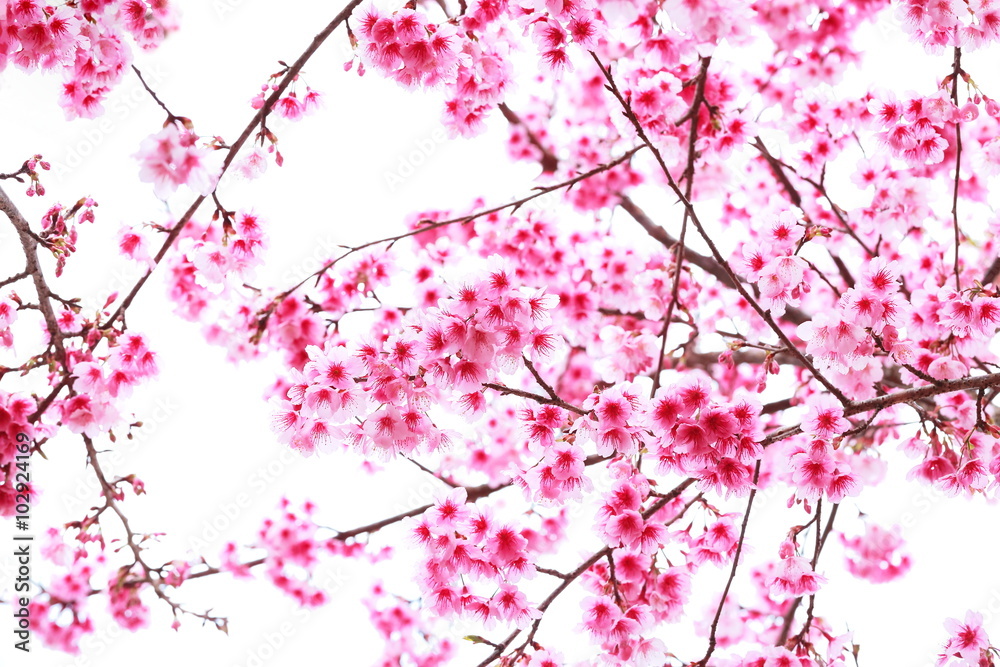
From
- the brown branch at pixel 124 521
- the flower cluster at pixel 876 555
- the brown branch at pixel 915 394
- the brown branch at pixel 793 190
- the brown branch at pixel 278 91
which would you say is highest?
the brown branch at pixel 793 190

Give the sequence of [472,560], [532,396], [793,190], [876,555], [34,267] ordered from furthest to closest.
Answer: [876,555], [793,190], [34,267], [472,560], [532,396]

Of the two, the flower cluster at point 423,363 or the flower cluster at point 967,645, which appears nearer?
the flower cluster at point 423,363

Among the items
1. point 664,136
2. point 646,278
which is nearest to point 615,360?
point 646,278

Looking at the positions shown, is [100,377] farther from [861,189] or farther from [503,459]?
[861,189]

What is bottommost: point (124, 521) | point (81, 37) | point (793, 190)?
point (124, 521)

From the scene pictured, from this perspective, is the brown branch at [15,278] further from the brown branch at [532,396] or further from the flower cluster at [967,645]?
the flower cluster at [967,645]

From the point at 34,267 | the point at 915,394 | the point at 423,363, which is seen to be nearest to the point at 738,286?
the point at 915,394

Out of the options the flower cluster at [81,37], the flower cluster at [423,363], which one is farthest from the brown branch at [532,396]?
the flower cluster at [81,37]

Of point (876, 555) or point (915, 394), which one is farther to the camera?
point (876, 555)

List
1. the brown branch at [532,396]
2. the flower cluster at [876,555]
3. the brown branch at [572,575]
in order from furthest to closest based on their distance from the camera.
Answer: the flower cluster at [876,555] → the brown branch at [572,575] → the brown branch at [532,396]

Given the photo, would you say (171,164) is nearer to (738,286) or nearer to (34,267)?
(34,267)

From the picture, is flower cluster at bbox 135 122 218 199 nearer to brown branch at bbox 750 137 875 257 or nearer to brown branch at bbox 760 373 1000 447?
brown branch at bbox 760 373 1000 447

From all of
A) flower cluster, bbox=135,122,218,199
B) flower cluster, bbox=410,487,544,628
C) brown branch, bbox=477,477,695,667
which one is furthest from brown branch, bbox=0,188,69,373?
brown branch, bbox=477,477,695,667

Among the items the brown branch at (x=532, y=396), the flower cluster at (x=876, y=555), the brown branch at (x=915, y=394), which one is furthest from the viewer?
the flower cluster at (x=876, y=555)
